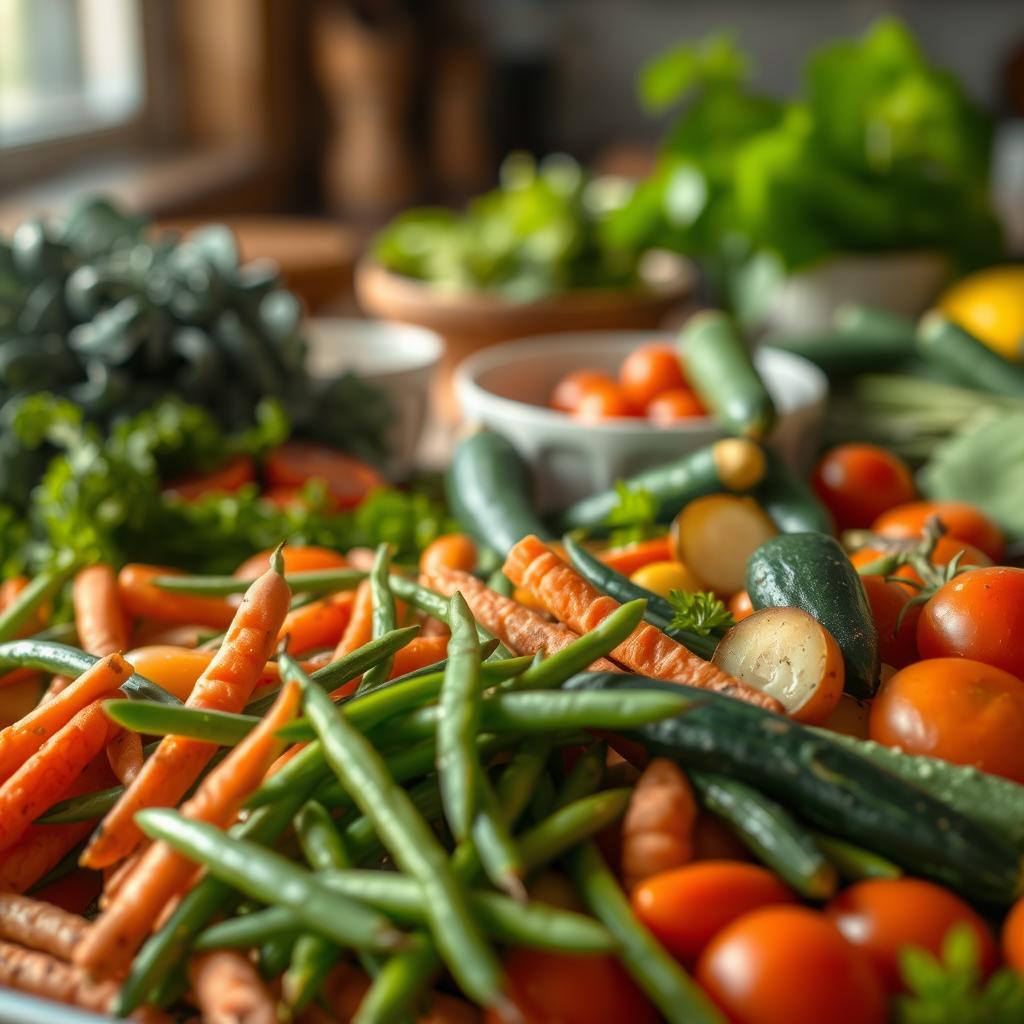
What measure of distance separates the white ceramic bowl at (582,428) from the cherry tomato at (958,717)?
67 cm

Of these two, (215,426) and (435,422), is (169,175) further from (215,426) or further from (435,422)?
(215,426)

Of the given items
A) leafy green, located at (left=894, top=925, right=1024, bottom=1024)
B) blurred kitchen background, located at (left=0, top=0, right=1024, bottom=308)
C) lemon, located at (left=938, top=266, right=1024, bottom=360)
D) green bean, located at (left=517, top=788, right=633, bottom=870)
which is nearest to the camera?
leafy green, located at (left=894, top=925, right=1024, bottom=1024)

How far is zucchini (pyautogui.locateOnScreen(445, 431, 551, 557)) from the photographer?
132cm

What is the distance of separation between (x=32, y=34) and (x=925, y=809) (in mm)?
3902

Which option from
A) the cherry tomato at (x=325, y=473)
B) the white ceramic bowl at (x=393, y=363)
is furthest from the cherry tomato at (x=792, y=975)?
the white ceramic bowl at (x=393, y=363)

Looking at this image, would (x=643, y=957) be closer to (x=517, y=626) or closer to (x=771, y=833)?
(x=771, y=833)

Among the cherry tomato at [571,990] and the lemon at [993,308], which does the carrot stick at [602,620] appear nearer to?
the cherry tomato at [571,990]

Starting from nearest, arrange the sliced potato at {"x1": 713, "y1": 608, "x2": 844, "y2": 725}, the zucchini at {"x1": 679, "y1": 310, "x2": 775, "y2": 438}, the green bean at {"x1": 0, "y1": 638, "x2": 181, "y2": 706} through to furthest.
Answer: the sliced potato at {"x1": 713, "y1": 608, "x2": 844, "y2": 725} < the green bean at {"x1": 0, "y1": 638, "x2": 181, "y2": 706} < the zucchini at {"x1": 679, "y1": 310, "x2": 775, "y2": 438}

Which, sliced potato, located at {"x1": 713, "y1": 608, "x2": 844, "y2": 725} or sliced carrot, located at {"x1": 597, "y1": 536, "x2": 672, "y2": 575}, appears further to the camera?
sliced carrot, located at {"x1": 597, "y1": 536, "x2": 672, "y2": 575}

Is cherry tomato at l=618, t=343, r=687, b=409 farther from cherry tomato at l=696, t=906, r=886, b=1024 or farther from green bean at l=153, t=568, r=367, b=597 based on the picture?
cherry tomato at l=696, t=906, r=886, b=1024

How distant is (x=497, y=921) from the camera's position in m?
0.68

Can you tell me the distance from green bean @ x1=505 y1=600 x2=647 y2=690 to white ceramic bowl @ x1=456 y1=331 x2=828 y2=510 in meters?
0.65

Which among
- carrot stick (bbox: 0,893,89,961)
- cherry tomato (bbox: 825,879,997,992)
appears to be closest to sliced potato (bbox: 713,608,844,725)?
cherry tomato (bbox: 825,879,997,992)

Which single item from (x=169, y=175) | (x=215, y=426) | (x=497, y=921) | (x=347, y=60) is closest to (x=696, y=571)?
(x=497, y=921)
